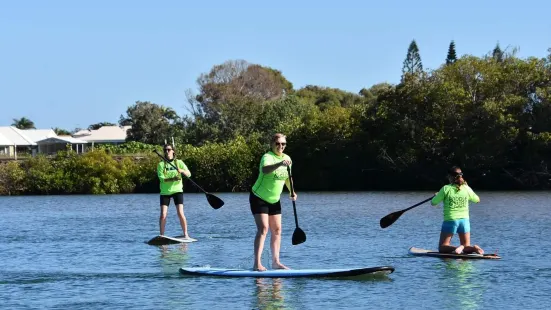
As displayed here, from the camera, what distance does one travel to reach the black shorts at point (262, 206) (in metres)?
14.7

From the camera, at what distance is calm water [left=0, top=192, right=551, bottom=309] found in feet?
44.4

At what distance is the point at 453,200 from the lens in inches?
697

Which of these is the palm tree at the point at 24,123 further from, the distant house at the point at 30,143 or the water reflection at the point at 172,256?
the water reflection at the point at 172,256

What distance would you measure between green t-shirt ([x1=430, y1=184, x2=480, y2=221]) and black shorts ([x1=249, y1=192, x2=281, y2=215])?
13.1 feet

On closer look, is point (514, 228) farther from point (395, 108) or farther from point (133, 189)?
point (133, 189)

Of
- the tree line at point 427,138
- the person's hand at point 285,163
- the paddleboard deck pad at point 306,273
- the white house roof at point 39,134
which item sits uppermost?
the white house roof at point 39,134

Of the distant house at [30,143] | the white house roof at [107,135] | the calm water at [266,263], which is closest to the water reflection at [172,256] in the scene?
the calm water at [266,263]

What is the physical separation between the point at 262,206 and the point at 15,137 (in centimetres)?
9350

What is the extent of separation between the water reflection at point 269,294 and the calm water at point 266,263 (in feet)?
0.05

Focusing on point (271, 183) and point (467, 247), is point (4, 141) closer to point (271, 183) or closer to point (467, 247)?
point (467, 247)

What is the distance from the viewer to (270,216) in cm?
1480

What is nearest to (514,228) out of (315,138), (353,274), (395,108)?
(353,274)

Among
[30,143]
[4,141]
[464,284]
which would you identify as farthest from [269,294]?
[30,143]

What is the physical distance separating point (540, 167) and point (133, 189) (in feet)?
83.8
